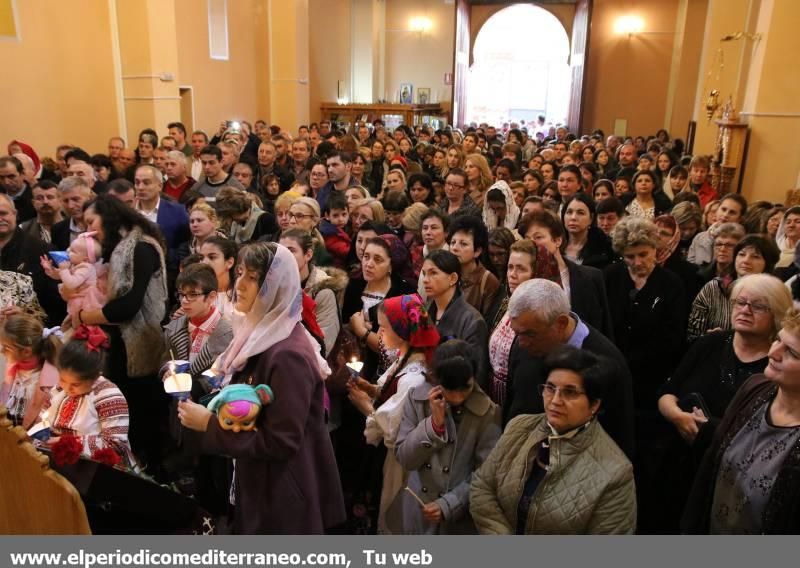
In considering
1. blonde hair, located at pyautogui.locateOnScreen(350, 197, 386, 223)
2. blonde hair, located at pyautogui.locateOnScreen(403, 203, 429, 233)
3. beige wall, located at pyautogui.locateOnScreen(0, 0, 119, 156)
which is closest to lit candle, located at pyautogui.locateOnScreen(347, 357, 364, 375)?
blonde hair, located at pyautogui.locateOnScreen(403, 203, 429, 233)

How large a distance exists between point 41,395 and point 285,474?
1536 mm

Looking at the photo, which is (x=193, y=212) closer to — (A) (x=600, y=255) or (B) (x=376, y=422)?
(B) (x=376, y=422)

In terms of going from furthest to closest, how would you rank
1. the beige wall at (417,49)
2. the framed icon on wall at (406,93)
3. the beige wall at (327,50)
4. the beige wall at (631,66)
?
the framed icon on wall at (406,93) → the beige wall at (417,49) → the beige wall at (631,66) → the beige wall at (327,50)

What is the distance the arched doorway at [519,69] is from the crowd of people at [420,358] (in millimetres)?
17573

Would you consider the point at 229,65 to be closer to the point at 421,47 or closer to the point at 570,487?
the point at 421,47

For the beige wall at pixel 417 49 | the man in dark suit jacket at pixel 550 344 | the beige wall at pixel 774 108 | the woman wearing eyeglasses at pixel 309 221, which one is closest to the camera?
the man in dark suit jacket at pixel 550 344

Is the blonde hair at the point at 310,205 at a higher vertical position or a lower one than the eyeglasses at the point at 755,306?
higher

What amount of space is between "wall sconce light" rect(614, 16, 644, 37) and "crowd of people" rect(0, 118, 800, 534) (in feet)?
49.3

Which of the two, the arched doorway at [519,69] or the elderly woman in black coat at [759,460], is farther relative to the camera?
the arched doorway at [519,69]

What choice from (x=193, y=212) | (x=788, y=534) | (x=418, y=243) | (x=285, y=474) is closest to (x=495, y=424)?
(x=285, y=474)

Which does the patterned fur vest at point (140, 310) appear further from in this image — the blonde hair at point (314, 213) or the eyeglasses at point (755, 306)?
the eyeglasses at point (755, 306)

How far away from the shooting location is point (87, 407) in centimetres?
268

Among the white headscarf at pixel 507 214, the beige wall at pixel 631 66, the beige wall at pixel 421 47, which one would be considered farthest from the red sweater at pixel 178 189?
the beige wall at pixel 631 66

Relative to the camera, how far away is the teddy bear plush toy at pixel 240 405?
1954mm
